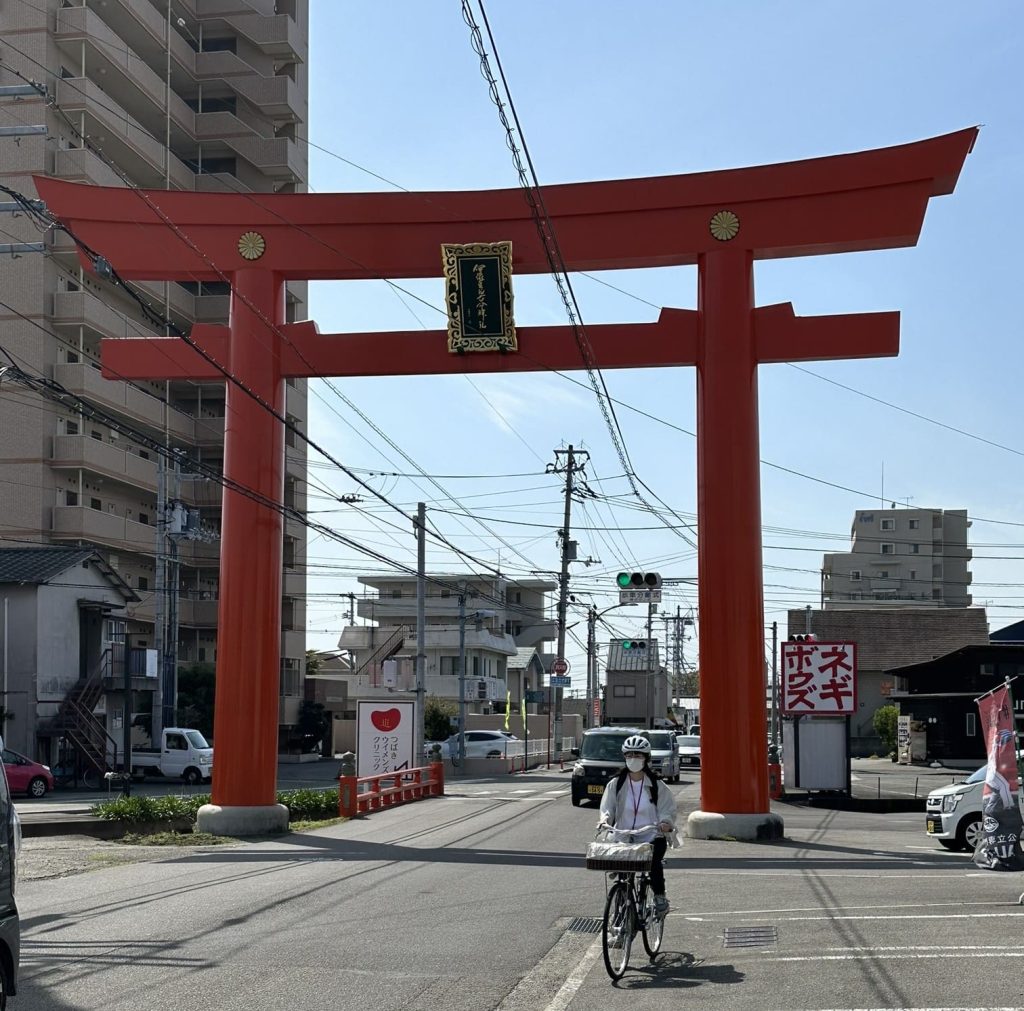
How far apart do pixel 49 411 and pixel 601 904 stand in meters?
42.9

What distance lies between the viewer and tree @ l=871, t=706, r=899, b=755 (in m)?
60.5

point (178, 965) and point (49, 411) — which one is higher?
point (49, 411)

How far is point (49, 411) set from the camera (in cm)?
5141

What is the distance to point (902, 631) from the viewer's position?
223ft

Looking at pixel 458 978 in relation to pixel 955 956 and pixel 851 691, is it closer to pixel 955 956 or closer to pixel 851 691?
pixel 955 956

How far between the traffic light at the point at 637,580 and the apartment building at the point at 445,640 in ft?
112

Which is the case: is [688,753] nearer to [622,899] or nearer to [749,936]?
[749,936]

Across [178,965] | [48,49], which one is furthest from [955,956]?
[48,49]

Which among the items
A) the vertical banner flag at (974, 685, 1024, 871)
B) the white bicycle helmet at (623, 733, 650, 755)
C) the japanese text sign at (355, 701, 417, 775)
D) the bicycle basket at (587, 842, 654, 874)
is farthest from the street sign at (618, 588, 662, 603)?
the bicycle basket at (587, 842, 654, 874)

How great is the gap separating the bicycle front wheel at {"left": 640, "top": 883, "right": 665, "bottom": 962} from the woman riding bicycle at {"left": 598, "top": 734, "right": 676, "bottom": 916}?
113 millimetres

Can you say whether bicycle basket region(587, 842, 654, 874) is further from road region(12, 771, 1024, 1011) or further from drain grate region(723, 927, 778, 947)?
drain grate region(723, 927, 778, 947)

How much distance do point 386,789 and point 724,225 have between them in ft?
51.0

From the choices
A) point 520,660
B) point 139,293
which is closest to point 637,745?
point 139,293

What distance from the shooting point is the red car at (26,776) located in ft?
118
